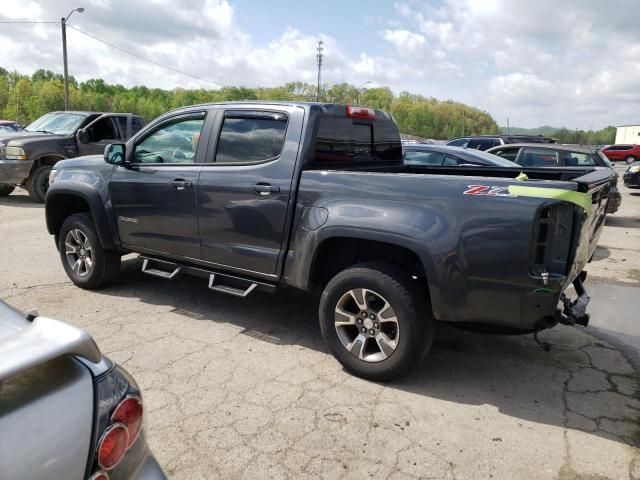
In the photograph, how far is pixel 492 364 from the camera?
395 cm

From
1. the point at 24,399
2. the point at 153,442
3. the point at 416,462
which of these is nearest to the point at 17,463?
the point at 24,399

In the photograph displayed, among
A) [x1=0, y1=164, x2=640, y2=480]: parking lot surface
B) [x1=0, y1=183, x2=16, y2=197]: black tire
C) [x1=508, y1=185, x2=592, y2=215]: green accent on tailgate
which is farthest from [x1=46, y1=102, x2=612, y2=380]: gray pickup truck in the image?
[x1=0, y1=183, x2=16, y2=197]: black tire

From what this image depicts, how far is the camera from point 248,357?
12.9 feet

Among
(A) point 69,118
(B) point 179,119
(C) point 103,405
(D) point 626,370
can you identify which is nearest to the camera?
(C) point 103,405

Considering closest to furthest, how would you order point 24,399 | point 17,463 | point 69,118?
point 17,463 → point 24,399 → point 69,118

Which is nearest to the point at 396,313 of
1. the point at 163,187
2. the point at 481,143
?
the point at 163,187

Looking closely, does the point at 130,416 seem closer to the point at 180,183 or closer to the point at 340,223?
the point at 340,223

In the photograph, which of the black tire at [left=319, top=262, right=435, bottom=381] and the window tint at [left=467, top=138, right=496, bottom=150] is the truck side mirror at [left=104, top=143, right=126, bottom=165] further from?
the window tint at [left=467, top=138, right=496, bottom=150]

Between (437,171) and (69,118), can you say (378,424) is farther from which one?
(69,118)

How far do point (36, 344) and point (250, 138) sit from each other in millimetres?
2998

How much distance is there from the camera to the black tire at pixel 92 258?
17.1 ft

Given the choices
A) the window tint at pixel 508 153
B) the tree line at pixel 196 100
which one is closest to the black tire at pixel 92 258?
the window tint at pixel 508 153

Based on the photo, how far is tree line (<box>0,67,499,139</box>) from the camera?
7756cm

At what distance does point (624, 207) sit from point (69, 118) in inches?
564
